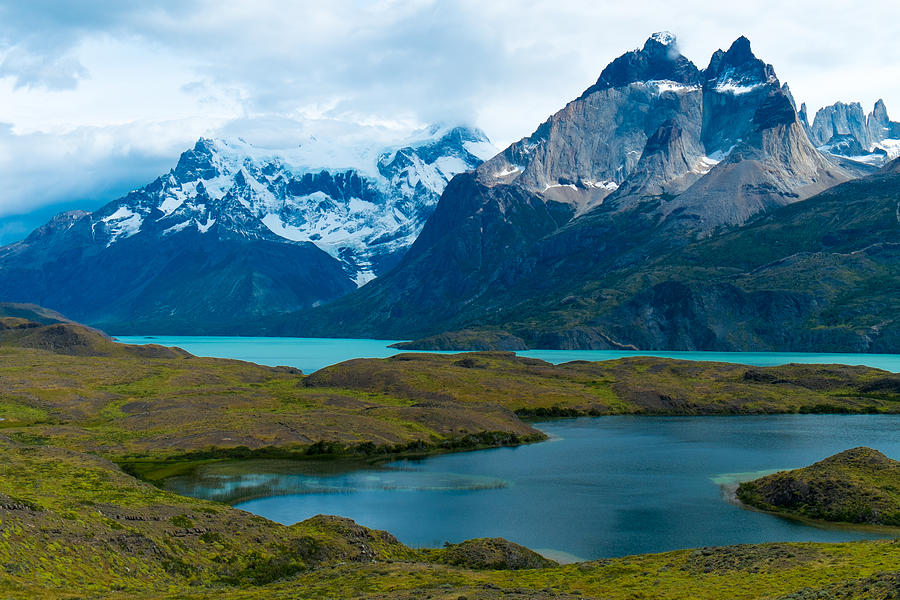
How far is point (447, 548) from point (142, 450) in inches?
3058

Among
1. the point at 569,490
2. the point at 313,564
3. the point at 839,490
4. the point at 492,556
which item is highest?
the point at 839,490

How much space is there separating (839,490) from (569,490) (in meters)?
32.9

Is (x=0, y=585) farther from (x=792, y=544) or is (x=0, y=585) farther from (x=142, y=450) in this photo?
(x=142, y=450)

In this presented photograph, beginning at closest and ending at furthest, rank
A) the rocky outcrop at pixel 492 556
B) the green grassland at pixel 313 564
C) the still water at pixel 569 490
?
1. the green grassland at pixel 313 564
2. the rocky outcrop at pixel 492 556
3. the still water at pixel 569 490

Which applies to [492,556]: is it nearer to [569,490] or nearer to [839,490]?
[569,490]

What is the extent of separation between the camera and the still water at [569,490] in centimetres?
9525

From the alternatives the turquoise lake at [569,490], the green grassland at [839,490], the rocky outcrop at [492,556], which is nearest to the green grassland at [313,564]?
the rocky outcrop at [492,556]

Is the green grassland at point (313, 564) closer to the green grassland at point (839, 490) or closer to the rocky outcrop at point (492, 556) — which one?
the rocky outcrop at point (492, 556)

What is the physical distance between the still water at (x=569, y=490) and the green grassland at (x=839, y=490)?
441 centimetres

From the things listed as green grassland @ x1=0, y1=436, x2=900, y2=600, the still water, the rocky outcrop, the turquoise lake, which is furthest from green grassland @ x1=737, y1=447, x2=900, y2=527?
the rocky outcrop

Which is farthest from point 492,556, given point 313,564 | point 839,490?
point 839,490

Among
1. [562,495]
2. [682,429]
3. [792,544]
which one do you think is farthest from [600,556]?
[682,429]

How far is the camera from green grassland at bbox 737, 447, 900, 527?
4003 inches

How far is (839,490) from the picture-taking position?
4178 inches
